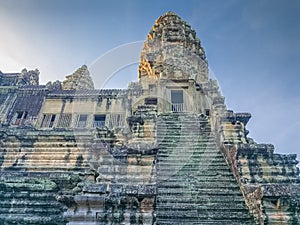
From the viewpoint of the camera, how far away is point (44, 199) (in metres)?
5.84

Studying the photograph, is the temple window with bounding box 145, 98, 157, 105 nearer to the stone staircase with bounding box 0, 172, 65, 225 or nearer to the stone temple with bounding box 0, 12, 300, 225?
the stone temple with bounding box 0, 12, 300, 225

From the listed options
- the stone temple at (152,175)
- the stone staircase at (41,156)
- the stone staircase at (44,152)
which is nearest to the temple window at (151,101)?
the stone temple at (152,175)

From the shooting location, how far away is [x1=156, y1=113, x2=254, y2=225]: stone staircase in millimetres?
5180

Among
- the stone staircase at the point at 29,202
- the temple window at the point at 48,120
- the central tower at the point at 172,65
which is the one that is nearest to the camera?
the stone staircase at the point at 29,202

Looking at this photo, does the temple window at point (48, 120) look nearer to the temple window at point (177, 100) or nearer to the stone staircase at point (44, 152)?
the stone staircase at point (44, 152)

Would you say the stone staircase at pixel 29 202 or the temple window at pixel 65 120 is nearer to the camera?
the stone staircase at pixel 29 202

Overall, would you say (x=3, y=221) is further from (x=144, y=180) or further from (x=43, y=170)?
(x=43, y=170)

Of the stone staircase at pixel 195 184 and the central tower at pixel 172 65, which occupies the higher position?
the central tower at pixel 172 65

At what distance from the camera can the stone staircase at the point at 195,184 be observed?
5180mm

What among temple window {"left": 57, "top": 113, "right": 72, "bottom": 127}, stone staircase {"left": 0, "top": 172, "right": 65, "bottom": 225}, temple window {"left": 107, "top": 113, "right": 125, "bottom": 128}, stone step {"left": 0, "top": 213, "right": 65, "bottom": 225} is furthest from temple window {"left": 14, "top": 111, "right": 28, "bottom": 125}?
stone step {"left": 0, "top": 213, "right": 65, "bottom": 225}

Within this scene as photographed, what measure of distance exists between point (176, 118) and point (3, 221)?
25.8 feet

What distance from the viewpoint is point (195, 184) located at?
6.32 meters

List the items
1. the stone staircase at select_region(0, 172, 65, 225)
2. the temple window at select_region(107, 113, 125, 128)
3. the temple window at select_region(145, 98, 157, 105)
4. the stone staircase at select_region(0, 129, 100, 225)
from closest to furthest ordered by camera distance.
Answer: the stone staircase at select_region(0, 172, 65, 225) < the stone staircase at select_region(0, 129, 100, 225) < the temple window at select_region(145, 98, 157, 105) < the temple window at select_region(107, 113, 125, 128)

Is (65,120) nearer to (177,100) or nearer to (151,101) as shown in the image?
(151,101)
